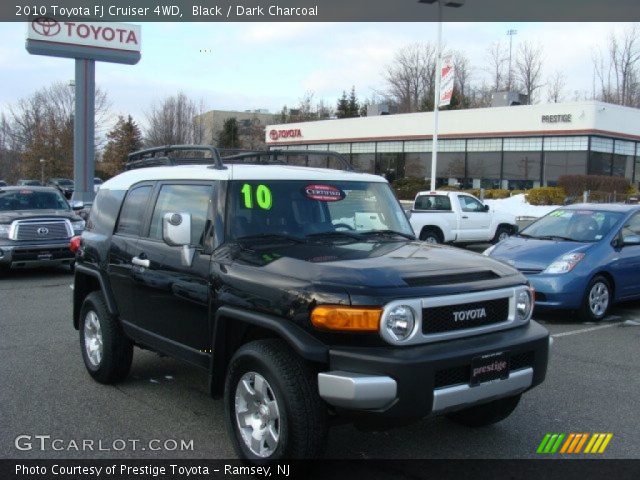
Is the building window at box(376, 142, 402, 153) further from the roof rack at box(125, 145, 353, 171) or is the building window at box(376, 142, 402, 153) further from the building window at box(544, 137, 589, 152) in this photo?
the roof rack at box(125, 145, 353, 171)

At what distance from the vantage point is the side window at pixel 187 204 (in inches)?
191

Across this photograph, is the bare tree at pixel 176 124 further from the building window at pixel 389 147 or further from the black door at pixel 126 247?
the black door at pixel 126 247

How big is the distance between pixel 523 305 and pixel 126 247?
326cm

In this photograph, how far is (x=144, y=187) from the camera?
5.73 m

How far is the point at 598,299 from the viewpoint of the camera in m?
9.00

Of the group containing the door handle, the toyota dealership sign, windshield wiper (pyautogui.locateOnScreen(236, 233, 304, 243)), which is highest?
the toyota dealership sign

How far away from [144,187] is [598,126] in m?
34.0

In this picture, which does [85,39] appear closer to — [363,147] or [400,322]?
[363,147]

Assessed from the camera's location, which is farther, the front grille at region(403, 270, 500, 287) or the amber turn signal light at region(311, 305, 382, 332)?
the front grille at region(403, 270, 500, 287)

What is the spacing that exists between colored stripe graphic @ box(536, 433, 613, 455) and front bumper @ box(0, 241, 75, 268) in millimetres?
10522

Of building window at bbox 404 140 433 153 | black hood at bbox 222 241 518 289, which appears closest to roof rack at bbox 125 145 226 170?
black hood at bbox 222 241 518 289

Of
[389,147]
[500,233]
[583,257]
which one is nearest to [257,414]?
[583,257]

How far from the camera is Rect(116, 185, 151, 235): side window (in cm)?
564

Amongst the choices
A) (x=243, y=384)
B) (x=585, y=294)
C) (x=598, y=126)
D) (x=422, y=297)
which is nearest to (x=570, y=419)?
(x=422, y=297)
